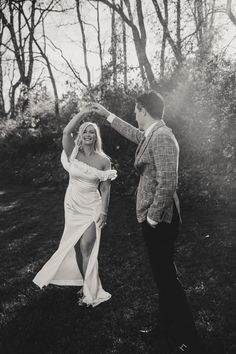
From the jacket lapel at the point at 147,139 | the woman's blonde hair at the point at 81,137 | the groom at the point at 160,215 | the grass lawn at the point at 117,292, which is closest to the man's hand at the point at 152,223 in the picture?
the groom at the point at 160,215

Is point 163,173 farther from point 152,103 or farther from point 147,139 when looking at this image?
point 152,103

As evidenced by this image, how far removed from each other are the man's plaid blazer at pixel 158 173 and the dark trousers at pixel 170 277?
0.42 feet

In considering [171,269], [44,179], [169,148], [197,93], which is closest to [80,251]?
[171,269]

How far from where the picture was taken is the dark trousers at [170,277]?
347cm

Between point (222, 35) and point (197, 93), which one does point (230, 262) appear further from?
point (222, 35)

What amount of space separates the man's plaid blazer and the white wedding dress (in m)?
1.55

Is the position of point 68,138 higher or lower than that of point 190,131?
higher

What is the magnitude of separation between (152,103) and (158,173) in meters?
0.68

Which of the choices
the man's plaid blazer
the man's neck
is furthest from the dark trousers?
the man's neck

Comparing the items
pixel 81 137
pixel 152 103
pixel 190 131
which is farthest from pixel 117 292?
pixel 190 131

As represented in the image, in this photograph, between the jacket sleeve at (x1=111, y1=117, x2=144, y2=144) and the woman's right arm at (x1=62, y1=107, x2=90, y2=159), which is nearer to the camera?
the jacket sleeve at (x1=111, y1=117, x2=144, y2=144)

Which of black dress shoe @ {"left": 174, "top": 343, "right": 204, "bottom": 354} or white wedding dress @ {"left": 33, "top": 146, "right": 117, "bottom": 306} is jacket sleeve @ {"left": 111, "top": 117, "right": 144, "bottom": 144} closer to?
white wedding dress @ {"left": 33, "top": 146, "right": 117, "bottom": 306}

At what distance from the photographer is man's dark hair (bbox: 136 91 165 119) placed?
3.51 meters

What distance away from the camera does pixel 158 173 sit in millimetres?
3309
